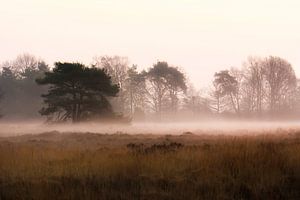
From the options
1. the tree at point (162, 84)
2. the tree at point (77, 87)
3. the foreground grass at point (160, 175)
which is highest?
the tree at point (162, 84)

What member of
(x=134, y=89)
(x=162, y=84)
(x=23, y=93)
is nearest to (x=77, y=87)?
(x=134, y=89)

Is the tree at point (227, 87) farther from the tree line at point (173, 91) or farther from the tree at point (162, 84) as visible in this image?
the tree at point (162, 84)

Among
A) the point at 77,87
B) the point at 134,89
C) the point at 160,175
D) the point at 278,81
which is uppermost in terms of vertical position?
the point at 278,81

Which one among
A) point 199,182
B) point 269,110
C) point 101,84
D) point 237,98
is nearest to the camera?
point 199,182

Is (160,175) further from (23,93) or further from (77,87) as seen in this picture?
(23,93)

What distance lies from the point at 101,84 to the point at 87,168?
93.7ft

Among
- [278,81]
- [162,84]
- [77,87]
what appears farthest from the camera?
[162,84]

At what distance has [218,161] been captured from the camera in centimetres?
903

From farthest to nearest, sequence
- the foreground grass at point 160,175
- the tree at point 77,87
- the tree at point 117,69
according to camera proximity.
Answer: the tree at point 117,69
the tree at point 77,87
the foreground grass at point 160,175

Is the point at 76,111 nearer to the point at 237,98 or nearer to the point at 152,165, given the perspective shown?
the point at 152,165

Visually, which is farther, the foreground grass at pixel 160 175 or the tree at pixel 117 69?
the tree at pixel 117 69

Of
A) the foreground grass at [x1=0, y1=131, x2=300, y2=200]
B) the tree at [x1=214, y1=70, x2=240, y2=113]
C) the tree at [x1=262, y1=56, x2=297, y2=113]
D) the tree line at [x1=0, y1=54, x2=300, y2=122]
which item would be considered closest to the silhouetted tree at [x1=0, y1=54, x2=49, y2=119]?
the tree line at [x1=0, y1=54, x2=300, y2=122]

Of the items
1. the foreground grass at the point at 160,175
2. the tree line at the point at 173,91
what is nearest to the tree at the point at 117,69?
the tree line at the point at 173,91

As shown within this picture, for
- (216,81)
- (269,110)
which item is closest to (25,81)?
(216,81)
